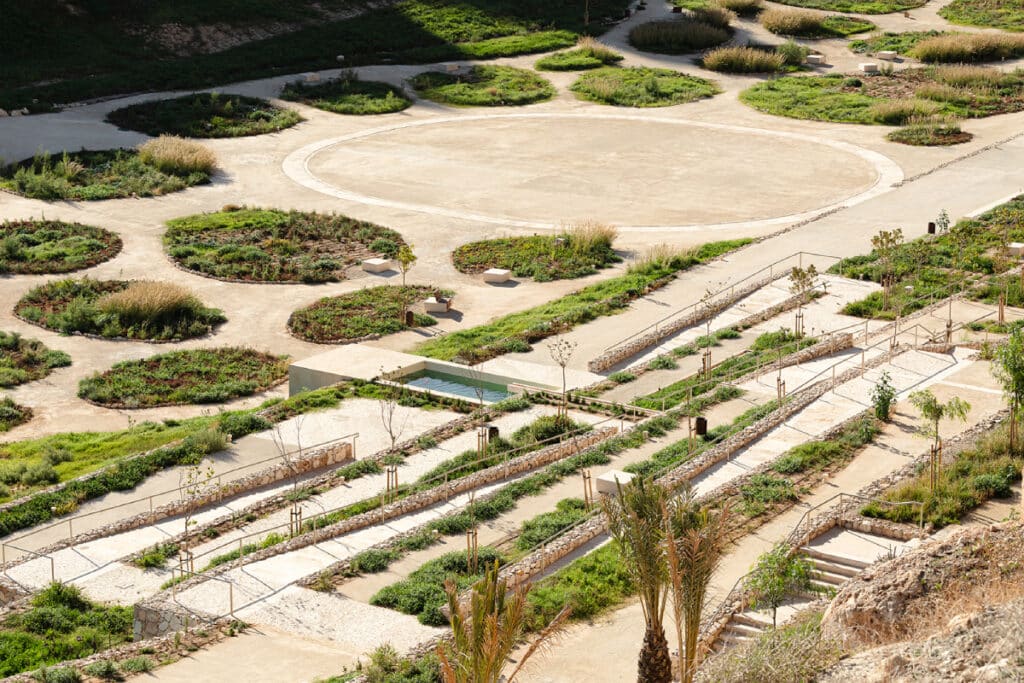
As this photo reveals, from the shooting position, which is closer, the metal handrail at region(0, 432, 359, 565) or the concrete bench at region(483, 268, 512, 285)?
the metal handrail at region(0, 432, 359, 565)

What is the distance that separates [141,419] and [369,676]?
1961 centimetres

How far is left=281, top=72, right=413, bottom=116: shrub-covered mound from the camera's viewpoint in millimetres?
75750

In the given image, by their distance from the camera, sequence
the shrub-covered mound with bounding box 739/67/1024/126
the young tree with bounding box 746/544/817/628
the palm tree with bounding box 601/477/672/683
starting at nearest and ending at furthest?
the palm tree with bounding box 601/477/672/683 < the young tree with bounding box 746/544/817/628 < the shrub-covered mound with bounding box 739/67/1024/126

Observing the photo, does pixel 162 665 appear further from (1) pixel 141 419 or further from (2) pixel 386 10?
(2) pixel 386 10

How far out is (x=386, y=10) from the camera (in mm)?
94562

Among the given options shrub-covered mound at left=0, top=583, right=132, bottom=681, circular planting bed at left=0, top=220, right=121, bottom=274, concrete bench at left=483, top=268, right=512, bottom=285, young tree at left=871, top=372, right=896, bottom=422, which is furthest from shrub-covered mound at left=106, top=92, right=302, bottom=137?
shrub-covered mound at left=0, top=583, right=132, bottom=681

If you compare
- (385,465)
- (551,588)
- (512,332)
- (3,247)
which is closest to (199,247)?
(3,247)

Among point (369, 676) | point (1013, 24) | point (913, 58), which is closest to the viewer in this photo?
point (369, 676)

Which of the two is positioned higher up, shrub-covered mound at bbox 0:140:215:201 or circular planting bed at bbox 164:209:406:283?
shrub-covered mound at bbox 0:140:215:201

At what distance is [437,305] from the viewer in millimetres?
46344

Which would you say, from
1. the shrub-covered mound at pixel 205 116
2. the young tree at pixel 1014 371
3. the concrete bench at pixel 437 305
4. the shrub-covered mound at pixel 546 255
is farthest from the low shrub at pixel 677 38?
the young tree at pixel 1014 371

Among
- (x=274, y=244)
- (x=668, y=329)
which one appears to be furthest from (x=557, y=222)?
(x=668, y=329)

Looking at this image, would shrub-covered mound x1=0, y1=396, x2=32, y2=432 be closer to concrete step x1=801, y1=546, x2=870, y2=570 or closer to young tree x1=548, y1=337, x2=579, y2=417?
young tree x1=548, y1=337, x2=579, y2=417

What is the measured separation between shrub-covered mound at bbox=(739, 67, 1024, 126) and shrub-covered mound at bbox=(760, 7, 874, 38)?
11.9 meters
